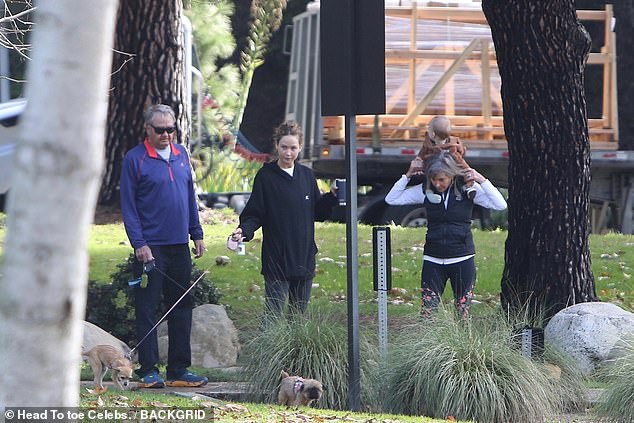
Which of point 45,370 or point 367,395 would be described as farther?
point 367,395

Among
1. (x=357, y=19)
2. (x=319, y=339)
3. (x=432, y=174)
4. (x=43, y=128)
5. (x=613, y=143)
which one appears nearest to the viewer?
(x=43, y=128)

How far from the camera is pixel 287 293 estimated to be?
9.04m

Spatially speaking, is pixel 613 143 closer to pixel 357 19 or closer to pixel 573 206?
pixel 573 206

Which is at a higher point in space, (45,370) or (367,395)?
(45,370)

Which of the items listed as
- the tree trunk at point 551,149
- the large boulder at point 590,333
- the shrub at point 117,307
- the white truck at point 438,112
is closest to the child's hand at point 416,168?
the large boulder at point 590,333

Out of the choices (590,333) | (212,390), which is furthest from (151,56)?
(590,333)

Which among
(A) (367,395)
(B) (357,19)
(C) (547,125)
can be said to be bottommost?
(A) (367,395)

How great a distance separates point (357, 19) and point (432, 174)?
1.82 metres

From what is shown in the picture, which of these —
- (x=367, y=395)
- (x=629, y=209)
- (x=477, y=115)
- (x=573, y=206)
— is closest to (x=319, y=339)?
(x=367, y=395)

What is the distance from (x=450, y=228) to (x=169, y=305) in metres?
2.03

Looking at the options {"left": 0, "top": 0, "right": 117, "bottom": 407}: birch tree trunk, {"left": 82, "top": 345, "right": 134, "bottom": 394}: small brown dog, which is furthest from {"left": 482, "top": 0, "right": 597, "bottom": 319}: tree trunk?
{"left": 0, "top": 0, "right": 117, "bottom": 407}: birch tree trunk

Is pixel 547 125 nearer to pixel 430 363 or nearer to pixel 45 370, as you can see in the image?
pixel 430 363

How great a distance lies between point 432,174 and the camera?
9.17 m

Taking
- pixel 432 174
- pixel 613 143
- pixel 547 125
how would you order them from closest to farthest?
1. pixel 432 174
2. pixel 547 125
3. pixel 613 143
